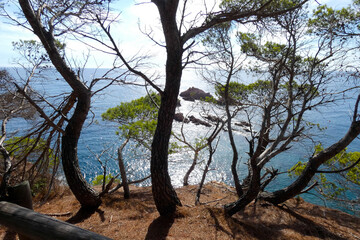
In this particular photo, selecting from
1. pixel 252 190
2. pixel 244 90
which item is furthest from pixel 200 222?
pixel 244 90

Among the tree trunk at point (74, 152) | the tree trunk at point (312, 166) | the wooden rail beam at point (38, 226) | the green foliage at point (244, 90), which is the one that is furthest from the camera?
the green foliage at point (244, 90)

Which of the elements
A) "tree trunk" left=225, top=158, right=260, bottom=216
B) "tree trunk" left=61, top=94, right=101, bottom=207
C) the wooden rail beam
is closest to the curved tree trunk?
"tree trunk" left=61, top=94, right=101, bottom=207

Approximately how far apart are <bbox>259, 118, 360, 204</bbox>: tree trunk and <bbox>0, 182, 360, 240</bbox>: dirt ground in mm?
264

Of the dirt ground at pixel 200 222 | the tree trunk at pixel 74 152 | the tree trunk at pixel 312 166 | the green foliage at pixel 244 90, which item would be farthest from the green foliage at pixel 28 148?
the green foliage at pixel 244 90

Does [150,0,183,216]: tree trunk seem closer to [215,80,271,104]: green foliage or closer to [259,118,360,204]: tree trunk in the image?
[259,118,360,204]: tree trunk

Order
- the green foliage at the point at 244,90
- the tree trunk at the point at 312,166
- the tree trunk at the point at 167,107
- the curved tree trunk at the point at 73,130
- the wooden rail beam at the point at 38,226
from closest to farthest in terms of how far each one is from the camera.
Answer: the wooden rail beam at the point at 38,226
the tree trunk at the point at 167,107
the curved tree trunk at the point at 73,130
the tree trunk at the point at 312,166
the green foliage at the point at 244,90

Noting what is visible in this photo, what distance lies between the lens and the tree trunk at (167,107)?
3000mm

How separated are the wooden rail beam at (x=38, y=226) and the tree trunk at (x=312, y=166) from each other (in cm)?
447

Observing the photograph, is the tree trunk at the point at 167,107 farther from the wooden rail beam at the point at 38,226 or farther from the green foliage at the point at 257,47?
the green foliage at the point at 257,47

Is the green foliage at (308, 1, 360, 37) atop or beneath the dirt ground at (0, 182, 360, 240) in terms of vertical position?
atop

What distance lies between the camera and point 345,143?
3883 millimetres

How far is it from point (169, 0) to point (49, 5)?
8.45 ft

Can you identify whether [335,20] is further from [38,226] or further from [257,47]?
[38,226]

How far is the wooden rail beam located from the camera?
1148 millimetres
